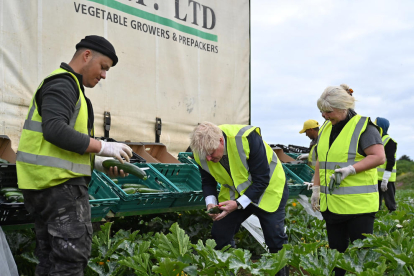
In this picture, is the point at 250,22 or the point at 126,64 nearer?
the point at 126,64

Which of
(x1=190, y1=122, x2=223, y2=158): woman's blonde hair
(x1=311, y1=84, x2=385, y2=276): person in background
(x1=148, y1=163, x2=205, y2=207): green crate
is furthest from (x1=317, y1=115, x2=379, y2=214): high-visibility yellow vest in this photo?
(x1=148, y1=163, x2=205, y2=207): green crate

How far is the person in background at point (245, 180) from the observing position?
12.5 feet

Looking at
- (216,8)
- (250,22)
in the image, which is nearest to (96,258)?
(216,8)

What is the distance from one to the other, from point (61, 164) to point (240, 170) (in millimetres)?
1714

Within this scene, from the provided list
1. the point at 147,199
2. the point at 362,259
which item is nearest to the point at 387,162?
the point at 362,259

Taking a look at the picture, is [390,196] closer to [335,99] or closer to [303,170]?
[303,170]

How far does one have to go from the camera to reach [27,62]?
18.2ft

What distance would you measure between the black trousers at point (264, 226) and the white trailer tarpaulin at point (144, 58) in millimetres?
3014

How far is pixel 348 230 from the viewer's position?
3830 mm

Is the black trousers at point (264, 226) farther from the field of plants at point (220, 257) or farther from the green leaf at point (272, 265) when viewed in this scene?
the green leaf at point (272, 265)

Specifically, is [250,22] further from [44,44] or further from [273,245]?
[273,245]

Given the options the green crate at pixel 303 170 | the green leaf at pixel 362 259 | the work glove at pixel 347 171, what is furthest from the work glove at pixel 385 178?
the green leaf at pixel 362 259

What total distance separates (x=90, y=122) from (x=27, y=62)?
123 inches

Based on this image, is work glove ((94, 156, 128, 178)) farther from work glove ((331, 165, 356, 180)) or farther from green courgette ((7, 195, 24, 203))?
work glove ((331, 165, 356, 180))
